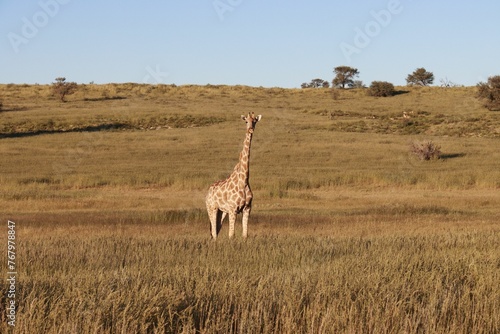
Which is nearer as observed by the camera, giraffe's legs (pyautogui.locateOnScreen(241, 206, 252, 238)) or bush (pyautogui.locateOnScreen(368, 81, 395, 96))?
giraffe's legs (pyautogui.locateOnScreen(241, 206, 252, 238))

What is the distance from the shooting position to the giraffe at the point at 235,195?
48.4 ft

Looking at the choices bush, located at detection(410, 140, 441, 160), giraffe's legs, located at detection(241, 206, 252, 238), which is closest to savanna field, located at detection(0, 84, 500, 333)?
bush, located at detection(410, 140, 441, 160)

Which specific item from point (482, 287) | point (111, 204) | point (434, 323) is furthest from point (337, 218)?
point (434, 323)

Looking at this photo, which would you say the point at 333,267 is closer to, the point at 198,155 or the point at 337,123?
the point at 198,155

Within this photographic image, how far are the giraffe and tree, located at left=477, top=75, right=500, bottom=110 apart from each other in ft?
186

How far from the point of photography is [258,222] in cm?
1991

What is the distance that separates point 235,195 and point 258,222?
5.18 meters

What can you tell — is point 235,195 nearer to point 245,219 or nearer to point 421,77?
point 245,219

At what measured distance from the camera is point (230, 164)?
4084 cm

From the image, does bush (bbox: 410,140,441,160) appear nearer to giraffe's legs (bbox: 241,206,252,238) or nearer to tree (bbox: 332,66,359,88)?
giraffe's legs (bbox: 241,206,252,238)

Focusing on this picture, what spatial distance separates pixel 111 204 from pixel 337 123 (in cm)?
3849

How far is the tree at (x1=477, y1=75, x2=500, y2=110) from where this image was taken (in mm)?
67750

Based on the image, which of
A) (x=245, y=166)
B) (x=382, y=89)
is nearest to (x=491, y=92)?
(x=382, y=89)

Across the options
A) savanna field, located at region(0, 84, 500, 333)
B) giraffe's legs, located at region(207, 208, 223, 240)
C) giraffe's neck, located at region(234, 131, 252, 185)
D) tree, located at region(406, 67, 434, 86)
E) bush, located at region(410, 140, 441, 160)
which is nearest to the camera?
savanna field, located at region(0, 84, 500, 333)
